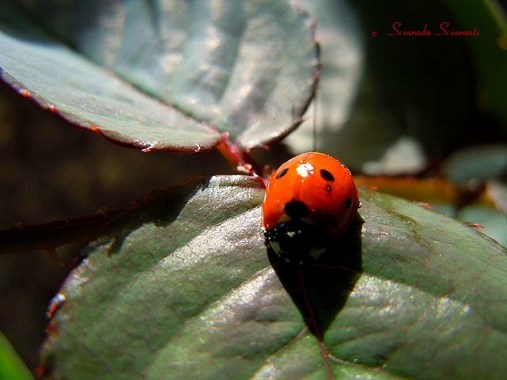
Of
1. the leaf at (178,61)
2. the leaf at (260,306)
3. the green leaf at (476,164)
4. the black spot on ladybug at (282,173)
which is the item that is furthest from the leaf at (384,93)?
the leaf at (260,306)

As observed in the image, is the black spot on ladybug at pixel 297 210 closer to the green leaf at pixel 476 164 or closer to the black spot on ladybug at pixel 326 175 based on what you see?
the black spot on ladybug at pixel 326 175

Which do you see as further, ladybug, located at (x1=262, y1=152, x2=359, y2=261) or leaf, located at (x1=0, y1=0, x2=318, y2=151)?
leaf, located at (x1=0, y1=0, x2=318, y2=151)

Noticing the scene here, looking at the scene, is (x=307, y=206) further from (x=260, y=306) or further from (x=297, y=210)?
(x=260, y=306)

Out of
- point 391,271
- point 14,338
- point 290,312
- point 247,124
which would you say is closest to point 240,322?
point 290,312

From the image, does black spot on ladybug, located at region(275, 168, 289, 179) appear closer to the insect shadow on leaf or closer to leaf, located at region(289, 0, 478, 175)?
the insect shadow on leaf

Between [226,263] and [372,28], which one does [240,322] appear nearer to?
[226,263]

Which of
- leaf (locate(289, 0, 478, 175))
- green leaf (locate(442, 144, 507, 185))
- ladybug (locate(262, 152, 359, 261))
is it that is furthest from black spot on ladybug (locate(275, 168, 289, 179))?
green leaf (locate(442, 144, 507, 185))
